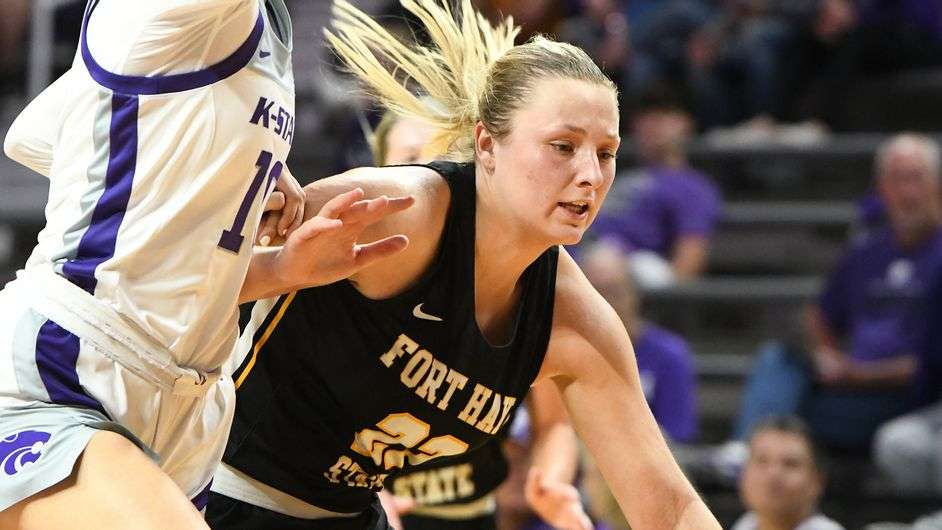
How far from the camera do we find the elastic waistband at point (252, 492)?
3.22 metres

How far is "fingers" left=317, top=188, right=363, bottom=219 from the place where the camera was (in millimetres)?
2639

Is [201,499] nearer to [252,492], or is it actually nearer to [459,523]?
[252,492]

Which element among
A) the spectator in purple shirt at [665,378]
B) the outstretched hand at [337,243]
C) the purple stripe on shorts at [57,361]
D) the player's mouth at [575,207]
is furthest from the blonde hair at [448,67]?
the spectator in purple shirt at [665,378]

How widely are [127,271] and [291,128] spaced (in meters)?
0.44

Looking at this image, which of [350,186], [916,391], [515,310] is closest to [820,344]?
[916,391]

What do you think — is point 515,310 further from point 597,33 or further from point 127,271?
point 597,33

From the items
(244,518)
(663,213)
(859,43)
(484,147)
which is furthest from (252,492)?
(859,43)

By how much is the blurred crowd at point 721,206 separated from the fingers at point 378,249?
54.1 inches

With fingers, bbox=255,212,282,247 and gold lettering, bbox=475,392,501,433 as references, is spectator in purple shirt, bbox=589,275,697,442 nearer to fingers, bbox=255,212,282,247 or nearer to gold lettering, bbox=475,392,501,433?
gold lettering, bbox=475,392,501,433

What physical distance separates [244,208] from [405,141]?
4.97 ft

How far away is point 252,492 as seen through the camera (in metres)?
3.22

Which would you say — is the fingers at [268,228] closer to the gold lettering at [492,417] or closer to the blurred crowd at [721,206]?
the gold lettering at [492,417]

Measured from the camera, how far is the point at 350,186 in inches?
111

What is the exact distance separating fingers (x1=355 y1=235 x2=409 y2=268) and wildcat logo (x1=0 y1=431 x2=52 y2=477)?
0.67 metres
